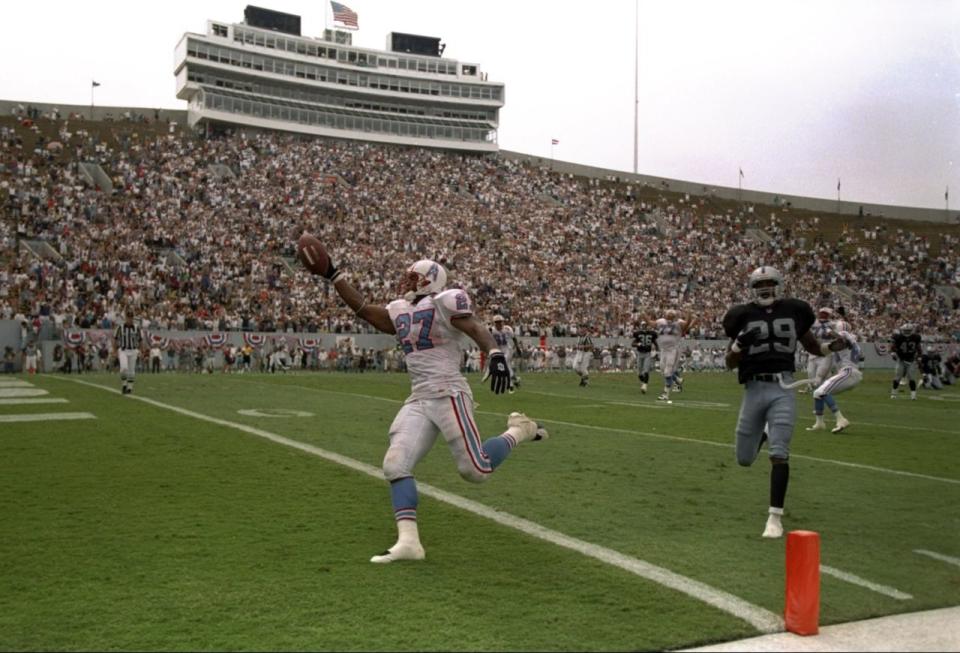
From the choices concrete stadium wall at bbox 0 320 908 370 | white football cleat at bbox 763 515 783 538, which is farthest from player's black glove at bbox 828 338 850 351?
concrete stadium wall at bbox 0 320 908 370

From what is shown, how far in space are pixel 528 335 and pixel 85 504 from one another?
32.3 meters

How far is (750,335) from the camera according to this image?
671 cm

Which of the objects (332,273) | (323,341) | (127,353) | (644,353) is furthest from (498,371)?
(323,341)

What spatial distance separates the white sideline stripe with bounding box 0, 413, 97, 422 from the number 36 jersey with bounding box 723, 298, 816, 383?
1004 centimetres

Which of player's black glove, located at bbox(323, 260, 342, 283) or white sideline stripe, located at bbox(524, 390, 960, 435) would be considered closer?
player's black glove, located at bbox(323, 260, 342, 283)

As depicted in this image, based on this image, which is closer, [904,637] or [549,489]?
[904,637]

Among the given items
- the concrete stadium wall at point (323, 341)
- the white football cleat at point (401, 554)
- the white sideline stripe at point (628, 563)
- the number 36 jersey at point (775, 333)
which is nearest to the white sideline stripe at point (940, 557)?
the number 36 jersey at point (775, 333)

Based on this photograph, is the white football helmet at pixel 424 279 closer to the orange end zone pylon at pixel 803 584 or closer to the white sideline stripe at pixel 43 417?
the orange end zone pylon at pixel 803 584

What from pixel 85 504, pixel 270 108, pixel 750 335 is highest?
pixel 270 108

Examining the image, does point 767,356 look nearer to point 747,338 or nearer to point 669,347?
point 747,338

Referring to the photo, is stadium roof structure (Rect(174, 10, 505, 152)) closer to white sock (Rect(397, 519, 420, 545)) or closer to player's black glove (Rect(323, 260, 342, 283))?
player's black glove (Rect(323, 260, 342, 283))

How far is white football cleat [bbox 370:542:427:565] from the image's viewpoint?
5.15 m

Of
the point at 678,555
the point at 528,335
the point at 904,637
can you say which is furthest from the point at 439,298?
the point at 528,335

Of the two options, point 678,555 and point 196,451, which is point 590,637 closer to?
point 678,555
